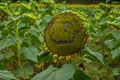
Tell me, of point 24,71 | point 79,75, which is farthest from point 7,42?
point 79,75

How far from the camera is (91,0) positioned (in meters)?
18.4

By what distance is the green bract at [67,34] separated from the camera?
2.12 m

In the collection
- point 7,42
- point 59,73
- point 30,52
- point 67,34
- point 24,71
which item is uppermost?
point 67,34

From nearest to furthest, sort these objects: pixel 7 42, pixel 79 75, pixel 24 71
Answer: pixel 79 75, pixel 7 42, pixel 24 71

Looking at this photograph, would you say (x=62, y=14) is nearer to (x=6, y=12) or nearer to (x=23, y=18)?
(x=23, y=18)

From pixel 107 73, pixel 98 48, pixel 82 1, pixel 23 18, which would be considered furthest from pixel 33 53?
pixel 82 1

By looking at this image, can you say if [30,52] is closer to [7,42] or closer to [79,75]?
[7,42]

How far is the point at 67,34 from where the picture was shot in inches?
84.5

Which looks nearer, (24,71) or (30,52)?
(30,52)

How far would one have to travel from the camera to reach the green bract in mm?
2125

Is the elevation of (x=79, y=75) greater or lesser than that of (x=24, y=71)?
greater

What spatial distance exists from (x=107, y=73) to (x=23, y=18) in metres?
1.27

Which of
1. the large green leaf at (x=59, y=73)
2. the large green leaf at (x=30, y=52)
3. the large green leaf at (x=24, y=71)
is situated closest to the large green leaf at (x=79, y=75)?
the large green leaf at (x=59, y=73)

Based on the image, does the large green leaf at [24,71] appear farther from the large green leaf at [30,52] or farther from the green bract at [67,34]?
the green bract at [67,34]
